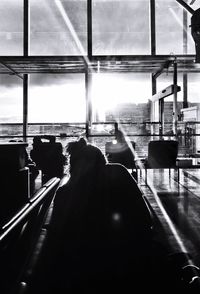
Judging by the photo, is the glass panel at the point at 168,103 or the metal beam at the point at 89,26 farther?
the metal beam at the point at 89,26

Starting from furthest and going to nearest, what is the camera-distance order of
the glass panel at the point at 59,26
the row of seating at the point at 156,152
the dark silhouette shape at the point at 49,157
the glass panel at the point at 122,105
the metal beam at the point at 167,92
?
the glass panel at the point at 59,26 < the glass panel at the point at 122,105 < the metal beam at the point at 167,92 < the row of seating at the point at 156,152 < the dark silhouette shape at the point at 49,157

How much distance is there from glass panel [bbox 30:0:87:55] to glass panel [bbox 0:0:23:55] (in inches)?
13.4

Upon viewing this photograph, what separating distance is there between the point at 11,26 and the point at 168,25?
4.54 m

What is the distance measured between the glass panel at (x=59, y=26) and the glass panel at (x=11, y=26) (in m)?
0.34

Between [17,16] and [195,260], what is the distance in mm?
8633

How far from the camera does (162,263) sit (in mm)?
1607

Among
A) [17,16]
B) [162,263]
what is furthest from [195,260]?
[17,16]

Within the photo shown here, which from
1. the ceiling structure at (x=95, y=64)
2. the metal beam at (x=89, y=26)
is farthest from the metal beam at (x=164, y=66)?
the metal beam at (x=89, y=26)

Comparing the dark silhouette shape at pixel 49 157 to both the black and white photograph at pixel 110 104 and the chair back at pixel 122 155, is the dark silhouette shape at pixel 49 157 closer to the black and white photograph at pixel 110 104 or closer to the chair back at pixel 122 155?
the black and white photograph at pixel 110 104

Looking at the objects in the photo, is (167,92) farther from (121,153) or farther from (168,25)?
(121,153)

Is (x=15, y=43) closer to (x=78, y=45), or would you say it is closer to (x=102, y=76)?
(x=78, y=45)

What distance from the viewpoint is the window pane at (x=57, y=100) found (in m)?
8.31

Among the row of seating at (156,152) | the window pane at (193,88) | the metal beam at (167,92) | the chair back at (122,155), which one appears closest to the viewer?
the chair back at (122,155)

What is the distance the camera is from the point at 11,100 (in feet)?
29.6
